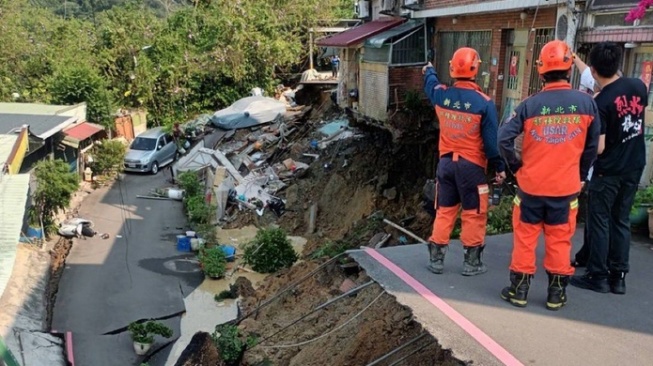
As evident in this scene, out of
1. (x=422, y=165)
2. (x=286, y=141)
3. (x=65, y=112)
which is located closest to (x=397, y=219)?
(x=422, y=165)

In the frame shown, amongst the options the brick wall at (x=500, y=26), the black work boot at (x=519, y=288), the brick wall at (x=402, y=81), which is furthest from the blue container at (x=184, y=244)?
the black work boot at (x=519, y=288)

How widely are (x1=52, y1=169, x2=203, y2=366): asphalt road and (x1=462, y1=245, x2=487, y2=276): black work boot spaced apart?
752 cm

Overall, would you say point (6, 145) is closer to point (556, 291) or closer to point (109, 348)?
point (109, 348)

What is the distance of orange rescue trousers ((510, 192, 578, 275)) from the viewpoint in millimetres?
4543

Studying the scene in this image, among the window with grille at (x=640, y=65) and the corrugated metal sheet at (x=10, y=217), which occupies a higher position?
the window with grille at (x=640, y=65)

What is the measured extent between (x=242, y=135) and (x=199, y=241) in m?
10.5

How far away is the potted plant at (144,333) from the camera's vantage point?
1052 cm

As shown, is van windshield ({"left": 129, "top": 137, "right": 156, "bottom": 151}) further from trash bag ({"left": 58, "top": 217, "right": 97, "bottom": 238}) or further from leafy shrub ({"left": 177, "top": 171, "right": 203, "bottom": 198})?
trash bag ({"left": 58, "top": 217, "right": 97, "bottom": 238})

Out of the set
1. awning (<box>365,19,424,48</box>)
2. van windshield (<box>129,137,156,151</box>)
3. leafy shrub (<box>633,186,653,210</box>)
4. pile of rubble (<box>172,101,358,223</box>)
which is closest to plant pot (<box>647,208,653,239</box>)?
leafy shrub (<box>633,186,653,210</box>)

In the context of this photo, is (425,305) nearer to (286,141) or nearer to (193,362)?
(193,362)

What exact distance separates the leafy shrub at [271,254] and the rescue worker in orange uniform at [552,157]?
1030 centimetres

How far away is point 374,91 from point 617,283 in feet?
34.2

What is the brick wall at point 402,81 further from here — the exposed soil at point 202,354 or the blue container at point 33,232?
the blue container at point 33,232

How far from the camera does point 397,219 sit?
13.0m
